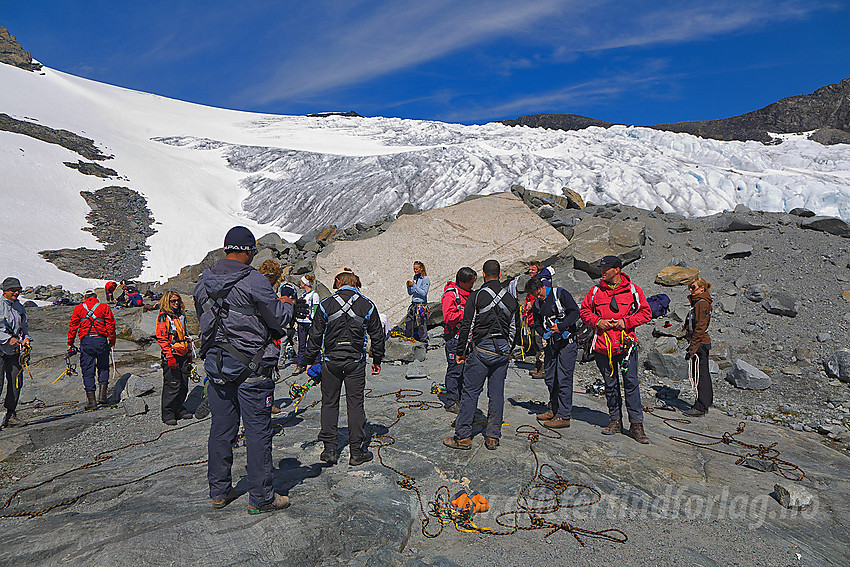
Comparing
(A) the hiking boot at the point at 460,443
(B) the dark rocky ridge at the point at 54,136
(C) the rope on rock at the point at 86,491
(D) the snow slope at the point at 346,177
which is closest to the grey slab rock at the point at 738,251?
(A) the hiking boot at the point at 460,443

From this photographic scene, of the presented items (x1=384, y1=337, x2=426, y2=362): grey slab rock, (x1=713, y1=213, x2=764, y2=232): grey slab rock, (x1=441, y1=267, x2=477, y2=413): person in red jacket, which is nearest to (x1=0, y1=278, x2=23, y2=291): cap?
(x1=441, y1=267, x2=477, y2=413): person in red jacket

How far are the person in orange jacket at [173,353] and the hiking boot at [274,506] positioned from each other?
3.72 metres

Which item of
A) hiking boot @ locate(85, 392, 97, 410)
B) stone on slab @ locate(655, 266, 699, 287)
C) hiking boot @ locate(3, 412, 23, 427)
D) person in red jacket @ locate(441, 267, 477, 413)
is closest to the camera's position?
person in red jacket @ locate(441, 267, 477, 413)

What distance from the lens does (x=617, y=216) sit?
15.2 meters

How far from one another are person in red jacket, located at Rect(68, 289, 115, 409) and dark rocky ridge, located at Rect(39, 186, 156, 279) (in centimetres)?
2153

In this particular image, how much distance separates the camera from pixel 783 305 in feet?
33.3

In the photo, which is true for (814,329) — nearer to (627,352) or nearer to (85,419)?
(627,352)

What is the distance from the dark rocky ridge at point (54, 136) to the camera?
40.6m

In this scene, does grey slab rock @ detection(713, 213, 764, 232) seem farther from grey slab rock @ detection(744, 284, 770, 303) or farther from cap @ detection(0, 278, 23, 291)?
cap @ detection(0, 278, 23, 291)

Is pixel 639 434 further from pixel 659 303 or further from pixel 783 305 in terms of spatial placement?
pixel 783 305

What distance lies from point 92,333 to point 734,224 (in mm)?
14846

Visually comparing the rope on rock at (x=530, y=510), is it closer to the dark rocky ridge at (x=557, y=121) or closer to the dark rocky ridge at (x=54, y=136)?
the dark rocky ridge at (x=54, y=136)

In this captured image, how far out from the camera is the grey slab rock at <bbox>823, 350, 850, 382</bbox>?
8078 millimetres

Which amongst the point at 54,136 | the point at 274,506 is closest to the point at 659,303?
the point at 274,506
